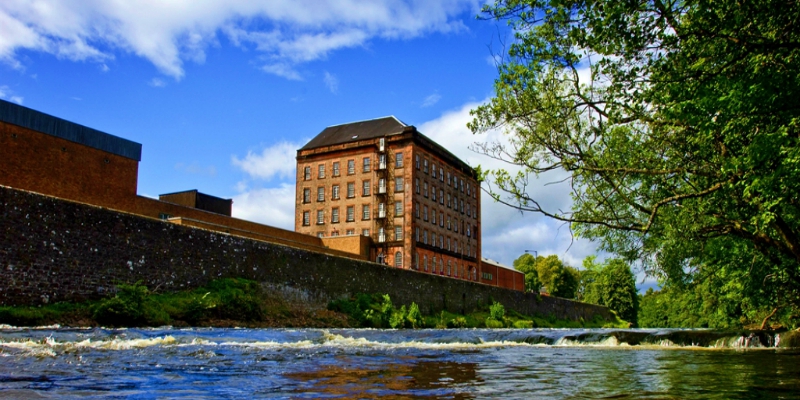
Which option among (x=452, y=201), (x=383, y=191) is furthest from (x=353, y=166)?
(x=452, y=201)

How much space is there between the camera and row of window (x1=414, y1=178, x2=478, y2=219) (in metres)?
65.8

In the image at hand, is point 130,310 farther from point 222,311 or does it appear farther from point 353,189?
point 353,189

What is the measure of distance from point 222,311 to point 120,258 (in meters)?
4.55

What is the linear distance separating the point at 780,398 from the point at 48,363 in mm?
9027

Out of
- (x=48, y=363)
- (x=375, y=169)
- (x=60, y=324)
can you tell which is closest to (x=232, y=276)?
(x=60, y=324)

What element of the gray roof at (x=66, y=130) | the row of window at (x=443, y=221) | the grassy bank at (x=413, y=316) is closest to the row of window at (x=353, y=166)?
the row of window at (x=443, y=221)

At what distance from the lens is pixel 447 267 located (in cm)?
7031

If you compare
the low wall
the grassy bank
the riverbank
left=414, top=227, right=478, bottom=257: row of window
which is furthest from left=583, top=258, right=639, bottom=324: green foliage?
the low wall

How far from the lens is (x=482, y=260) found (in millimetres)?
81500

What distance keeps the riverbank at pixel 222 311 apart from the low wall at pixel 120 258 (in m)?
0.57

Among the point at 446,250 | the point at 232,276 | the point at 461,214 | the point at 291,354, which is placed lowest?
the point at 291,354

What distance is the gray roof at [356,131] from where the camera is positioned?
217 feet

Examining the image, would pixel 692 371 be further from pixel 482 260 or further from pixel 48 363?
pixel 482 260

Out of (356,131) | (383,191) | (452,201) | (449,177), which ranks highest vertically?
(356,131)
